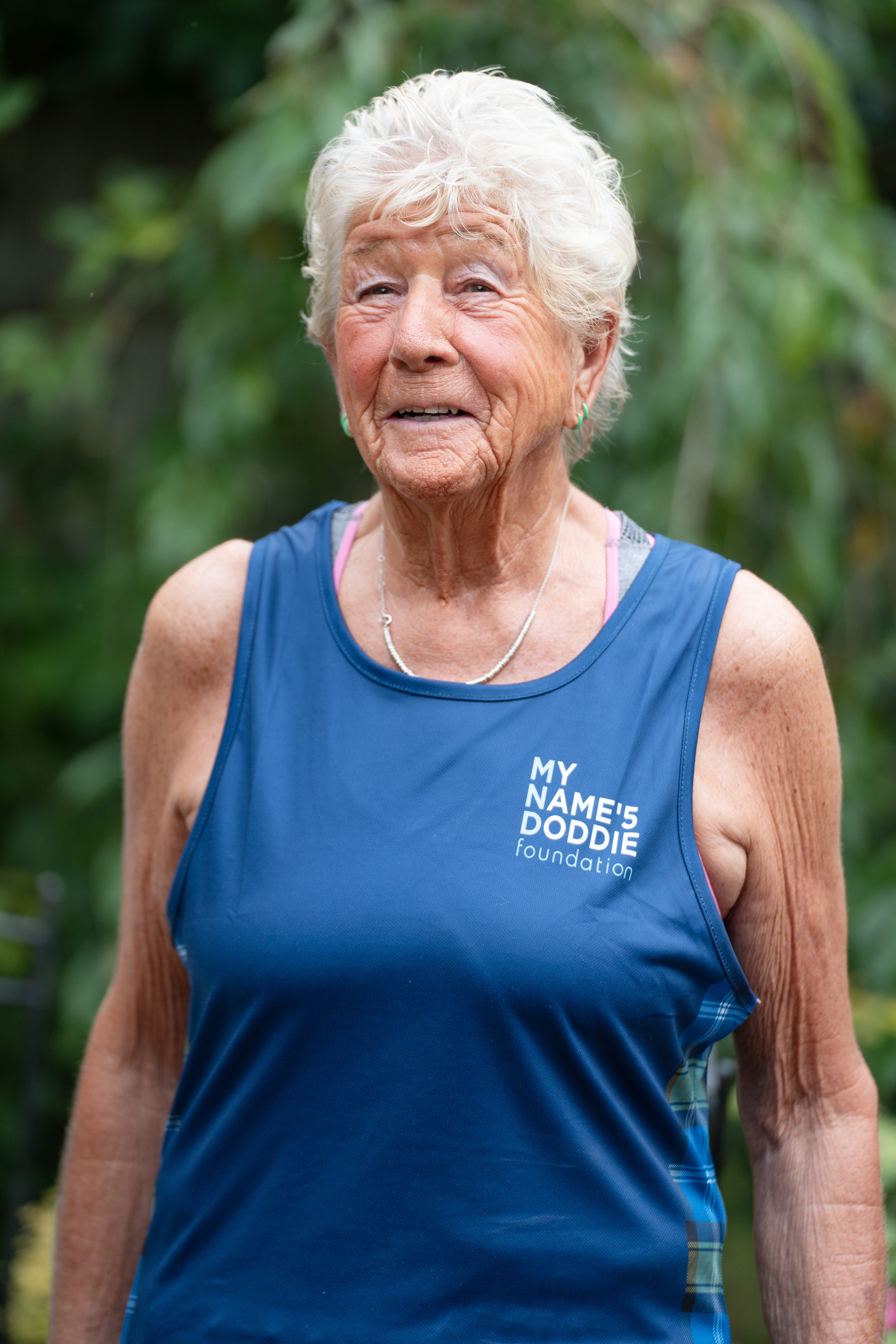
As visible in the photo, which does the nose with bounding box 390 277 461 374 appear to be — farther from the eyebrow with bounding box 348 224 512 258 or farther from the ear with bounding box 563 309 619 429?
the ear with bounding box 563 309 619 429

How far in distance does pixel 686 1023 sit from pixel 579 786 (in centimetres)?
26

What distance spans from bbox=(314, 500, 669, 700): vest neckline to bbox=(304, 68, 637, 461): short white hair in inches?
10.8

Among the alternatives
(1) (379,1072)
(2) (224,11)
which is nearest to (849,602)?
(1) (379,1072)

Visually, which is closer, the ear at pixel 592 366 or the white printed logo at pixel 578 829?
the white printed logo at pixel 578 829

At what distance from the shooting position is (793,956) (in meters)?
1.38

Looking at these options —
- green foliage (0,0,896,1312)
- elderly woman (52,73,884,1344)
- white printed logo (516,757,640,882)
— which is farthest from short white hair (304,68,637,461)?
green foliage (0,0,896,1312)

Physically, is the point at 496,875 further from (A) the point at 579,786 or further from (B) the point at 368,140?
(B) the point at 368,140

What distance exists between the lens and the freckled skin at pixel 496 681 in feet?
4.35

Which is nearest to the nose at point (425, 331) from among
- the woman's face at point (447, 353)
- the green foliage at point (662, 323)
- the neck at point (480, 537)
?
the woman's face at point (447, 353)

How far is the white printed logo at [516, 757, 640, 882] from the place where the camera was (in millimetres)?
1263

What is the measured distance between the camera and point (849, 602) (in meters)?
2.99

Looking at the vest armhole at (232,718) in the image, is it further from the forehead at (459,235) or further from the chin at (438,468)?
the forehead at (459,235)

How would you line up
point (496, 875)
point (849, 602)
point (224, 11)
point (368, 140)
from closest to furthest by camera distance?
point (496, 875) → point (368, 140) → point (849, 602) → point (224, 11)

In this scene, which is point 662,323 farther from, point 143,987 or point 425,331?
point 143,987
